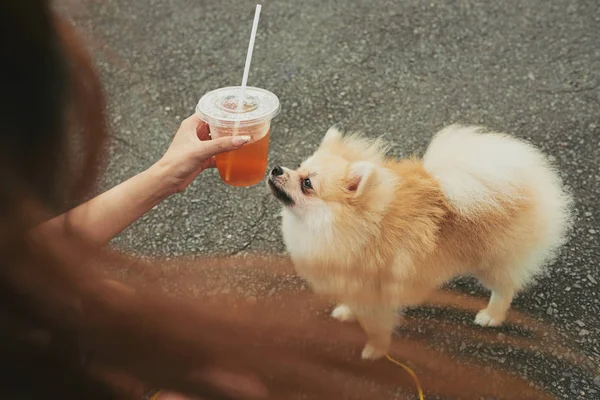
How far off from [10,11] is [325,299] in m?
1.46

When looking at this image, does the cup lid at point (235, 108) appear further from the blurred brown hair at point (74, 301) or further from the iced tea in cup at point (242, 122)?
the blurred brown hair at point (74, 301)

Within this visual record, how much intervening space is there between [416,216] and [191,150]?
0.68 metres

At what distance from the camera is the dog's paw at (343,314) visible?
5.81ft

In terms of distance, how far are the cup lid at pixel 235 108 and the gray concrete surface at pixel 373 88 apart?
2.66ft

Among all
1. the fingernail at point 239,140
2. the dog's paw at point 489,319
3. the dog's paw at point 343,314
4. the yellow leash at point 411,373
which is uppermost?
the fingernail at point 239,140

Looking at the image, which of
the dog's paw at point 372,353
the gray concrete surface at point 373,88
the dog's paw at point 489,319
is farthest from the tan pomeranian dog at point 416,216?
the gray concrete surface at point 373,88

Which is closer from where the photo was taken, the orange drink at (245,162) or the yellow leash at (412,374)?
the orange drink at (245,162)

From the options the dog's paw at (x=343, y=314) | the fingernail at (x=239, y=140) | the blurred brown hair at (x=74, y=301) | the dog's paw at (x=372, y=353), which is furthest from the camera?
the dog's paw at (x=343, y=314)

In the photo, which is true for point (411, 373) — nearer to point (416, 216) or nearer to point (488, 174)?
point (416, 216)

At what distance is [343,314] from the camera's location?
69.9 inches

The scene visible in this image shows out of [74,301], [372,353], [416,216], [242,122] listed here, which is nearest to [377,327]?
[372,353]

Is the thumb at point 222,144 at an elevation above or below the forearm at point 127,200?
above

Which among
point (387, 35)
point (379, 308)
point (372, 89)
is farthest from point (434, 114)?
point (379, 308)

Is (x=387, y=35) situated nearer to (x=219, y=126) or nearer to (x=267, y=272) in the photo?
(x=267, y=272)
